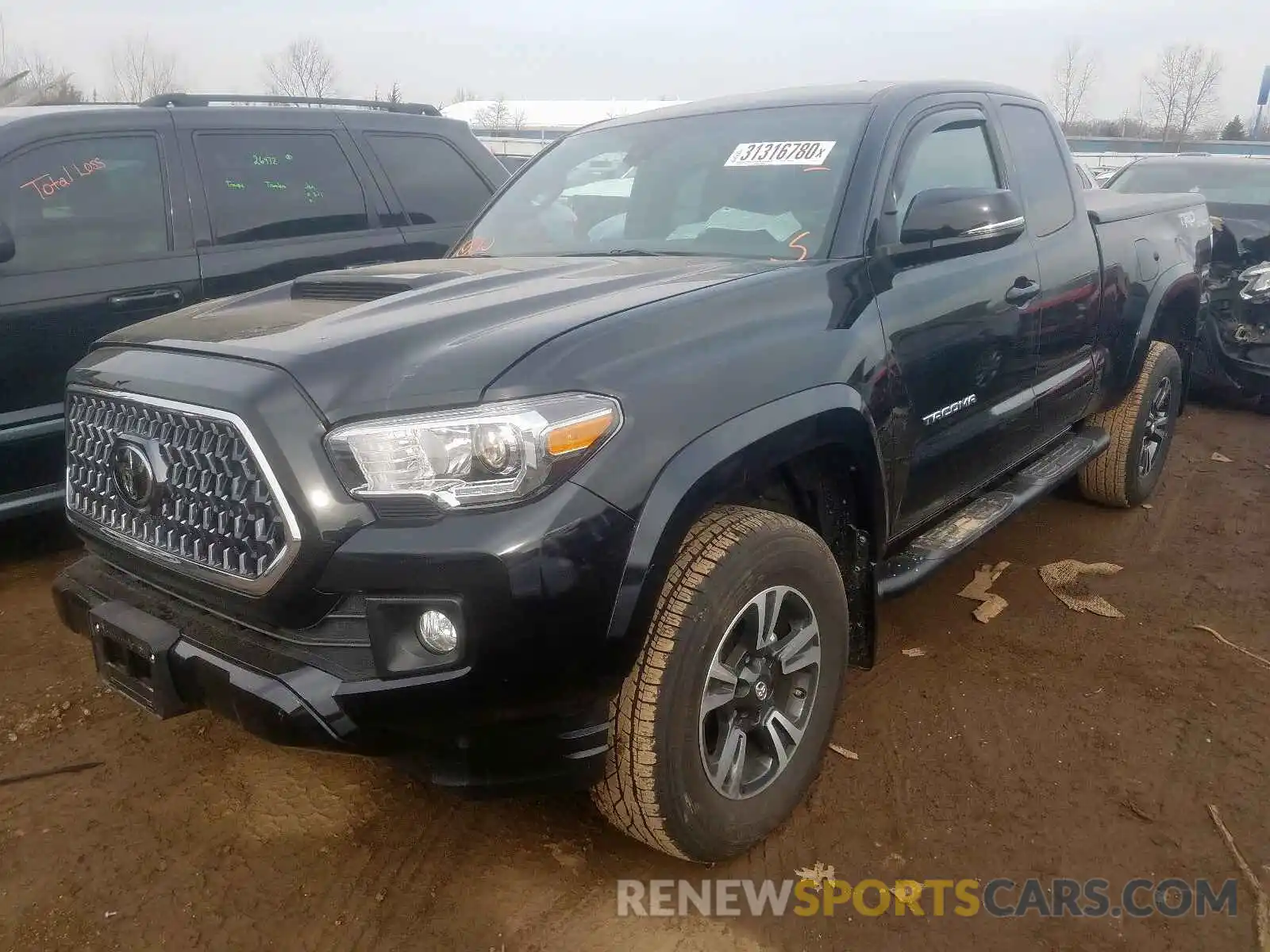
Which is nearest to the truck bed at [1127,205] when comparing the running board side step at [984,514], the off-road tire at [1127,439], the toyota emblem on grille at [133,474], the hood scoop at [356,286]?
the off-road tire at [1127,439]

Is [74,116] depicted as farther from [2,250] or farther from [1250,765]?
[1250,765]

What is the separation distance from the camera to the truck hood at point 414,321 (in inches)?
75.7

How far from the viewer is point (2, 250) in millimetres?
3678

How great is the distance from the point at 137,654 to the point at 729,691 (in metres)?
1.36

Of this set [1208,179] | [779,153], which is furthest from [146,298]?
[1208,179]

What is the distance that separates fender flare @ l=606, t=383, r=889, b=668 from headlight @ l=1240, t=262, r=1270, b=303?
5941 mm

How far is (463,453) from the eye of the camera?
73.5 inches

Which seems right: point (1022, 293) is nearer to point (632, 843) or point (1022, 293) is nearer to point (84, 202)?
point (632, 843)

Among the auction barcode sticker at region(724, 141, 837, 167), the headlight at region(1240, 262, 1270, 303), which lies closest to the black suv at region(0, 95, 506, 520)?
the auction barcode sticker at region(724, 141, 837, 167)

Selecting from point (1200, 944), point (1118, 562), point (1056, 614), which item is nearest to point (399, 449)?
point (1200, 944)

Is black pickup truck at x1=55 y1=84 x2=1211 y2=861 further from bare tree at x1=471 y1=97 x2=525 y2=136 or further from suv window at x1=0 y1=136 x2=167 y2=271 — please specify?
bare tree at x1=471 y1=97 x2=525 y2=136

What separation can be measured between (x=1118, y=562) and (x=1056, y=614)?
2.53 ft

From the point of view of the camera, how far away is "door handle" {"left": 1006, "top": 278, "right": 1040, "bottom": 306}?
3307mm

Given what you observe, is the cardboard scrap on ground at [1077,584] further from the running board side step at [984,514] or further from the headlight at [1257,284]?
the headlight at [1257,284]
